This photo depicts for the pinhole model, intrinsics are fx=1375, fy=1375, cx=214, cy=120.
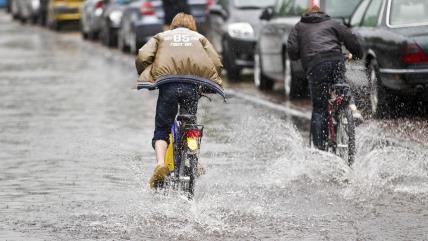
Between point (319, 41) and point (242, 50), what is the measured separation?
964 cm

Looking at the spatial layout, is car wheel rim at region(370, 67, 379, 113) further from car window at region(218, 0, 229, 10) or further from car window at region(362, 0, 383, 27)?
car window at region(218, 0, 229, 10)

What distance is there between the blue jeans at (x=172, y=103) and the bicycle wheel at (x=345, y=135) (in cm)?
209

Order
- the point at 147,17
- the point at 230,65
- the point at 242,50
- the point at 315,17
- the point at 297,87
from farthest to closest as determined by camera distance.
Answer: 1. the point at 147,17
2. the point at 230,65
3. the point at 242,50
4. the point at 297,87
5. the point at 315,17

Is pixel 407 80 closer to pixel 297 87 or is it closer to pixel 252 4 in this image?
pixel 297 87

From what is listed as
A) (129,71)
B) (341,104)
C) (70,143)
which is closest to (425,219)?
(341,104)

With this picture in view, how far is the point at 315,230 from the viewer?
904 cm

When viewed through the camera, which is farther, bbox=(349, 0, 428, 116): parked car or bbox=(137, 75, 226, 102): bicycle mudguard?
bbox=(349, 0, 428, 116): parked car

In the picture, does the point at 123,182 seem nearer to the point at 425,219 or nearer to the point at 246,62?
the point at 425,219

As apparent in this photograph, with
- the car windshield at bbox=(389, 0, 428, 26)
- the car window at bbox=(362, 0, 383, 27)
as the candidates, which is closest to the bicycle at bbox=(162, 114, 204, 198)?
the car windshield at bbox=(389, 0, 428, 26)

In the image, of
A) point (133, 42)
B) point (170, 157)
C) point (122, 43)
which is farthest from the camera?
point (122, 43)

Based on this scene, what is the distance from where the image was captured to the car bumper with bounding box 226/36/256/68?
72.9 ft

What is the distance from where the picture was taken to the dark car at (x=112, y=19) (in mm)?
32469

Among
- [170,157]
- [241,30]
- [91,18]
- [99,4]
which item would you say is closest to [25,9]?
[91,18]

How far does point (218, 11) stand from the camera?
23734 mm
